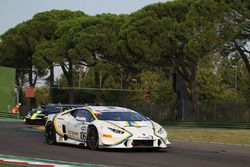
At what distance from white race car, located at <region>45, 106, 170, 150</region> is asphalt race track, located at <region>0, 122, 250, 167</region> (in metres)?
0.24

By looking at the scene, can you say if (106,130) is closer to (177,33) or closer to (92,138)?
(92,138)

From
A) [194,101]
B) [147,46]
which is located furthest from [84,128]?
[194,101]

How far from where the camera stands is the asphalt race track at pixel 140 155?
1176 cm

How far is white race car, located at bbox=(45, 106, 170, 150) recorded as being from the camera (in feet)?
45.3

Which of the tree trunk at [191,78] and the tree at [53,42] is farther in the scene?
the tree at [53,42]

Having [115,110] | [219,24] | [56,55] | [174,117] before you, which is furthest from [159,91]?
[115,110]

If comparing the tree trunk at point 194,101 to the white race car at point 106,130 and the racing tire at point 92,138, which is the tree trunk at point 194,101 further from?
the racing tire at point 92,138

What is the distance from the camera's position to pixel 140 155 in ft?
43.2

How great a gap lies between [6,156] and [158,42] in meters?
34.3

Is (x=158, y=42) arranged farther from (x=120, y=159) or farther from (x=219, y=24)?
(x=120, y=159)

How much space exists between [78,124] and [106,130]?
1.44 metres

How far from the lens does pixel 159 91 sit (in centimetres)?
7194

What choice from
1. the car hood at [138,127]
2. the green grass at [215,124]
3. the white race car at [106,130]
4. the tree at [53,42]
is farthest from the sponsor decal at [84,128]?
the tree at [53,42]

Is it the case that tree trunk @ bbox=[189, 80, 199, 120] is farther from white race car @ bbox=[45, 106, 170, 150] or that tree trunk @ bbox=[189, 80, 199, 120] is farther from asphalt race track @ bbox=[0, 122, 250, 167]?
white race car @ bbox=[45, 106, 170, 150]
